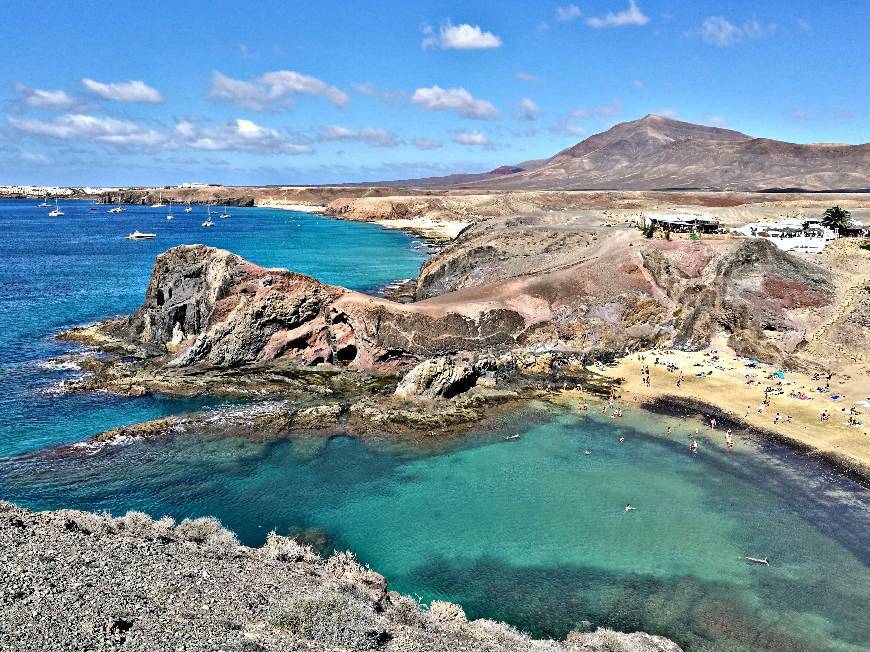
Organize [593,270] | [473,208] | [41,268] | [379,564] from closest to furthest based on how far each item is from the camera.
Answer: [379,564]
[593,270]
[41,268]
[473,208]

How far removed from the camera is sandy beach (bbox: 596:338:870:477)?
37031mm

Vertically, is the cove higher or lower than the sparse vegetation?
lower

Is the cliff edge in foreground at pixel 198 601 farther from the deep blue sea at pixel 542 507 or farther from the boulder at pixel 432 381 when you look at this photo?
the boulder at pixel 432 381

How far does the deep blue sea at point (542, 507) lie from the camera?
24.0 metres

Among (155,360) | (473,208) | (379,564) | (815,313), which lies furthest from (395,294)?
(473,208)

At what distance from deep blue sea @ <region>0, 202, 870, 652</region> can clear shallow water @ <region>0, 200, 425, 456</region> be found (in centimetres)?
37

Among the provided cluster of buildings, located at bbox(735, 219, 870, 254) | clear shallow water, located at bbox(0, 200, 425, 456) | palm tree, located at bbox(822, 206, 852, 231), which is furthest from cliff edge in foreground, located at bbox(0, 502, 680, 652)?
palm tree, located at bbox(822, 206, 852, 231)

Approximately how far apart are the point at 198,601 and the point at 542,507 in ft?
55.1

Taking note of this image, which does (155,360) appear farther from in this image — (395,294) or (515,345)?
(395,294)

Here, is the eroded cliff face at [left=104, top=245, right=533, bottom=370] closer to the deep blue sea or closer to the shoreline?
the deep blue sea

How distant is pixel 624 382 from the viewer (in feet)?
153

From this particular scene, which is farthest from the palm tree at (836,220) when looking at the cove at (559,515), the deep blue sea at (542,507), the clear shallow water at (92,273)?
the clear shallow water at (92,273)

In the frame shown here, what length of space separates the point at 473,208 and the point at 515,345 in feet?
450

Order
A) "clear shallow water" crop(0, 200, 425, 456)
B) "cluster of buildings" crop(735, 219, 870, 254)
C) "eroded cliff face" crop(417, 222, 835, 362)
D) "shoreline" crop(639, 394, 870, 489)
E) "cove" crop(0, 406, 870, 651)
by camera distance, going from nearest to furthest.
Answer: "cove" crop(0, 406, 870, 651) → "shoreline" crop(639, 394, 870, 489) → "clear shallow water" crop(0, 200, 425, 456) → "eroded cliff face" crop(417, 222, 835, 362) → "cluster of buildings" crop(735, 219, 870, 254)
